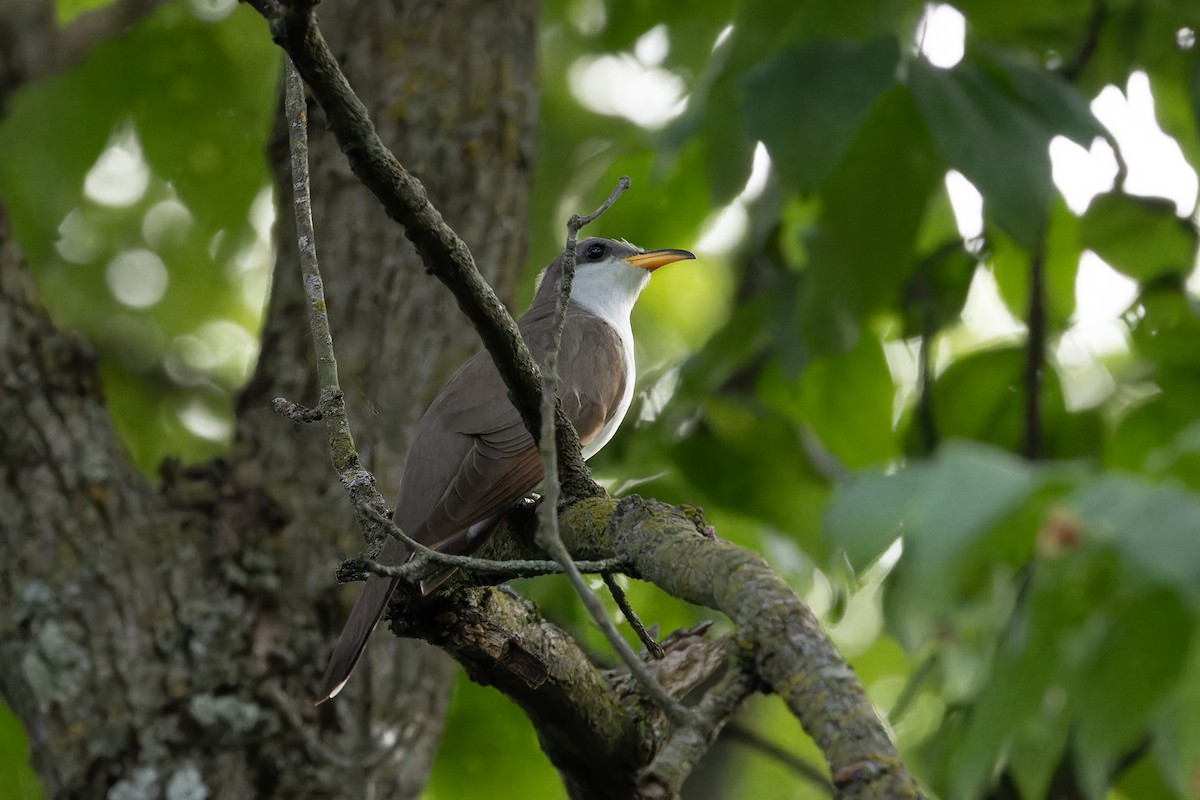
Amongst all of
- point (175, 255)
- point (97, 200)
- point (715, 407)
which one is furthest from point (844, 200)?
point (97, 200)

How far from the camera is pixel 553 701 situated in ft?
9.91

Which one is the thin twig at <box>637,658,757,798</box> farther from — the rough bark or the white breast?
the white breast

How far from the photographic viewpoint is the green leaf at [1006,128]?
3811 millimetres

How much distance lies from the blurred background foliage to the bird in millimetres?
599

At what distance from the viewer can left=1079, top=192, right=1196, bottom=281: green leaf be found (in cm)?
539

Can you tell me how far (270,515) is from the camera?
189 inches

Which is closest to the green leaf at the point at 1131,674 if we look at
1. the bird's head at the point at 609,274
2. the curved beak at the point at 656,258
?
the curved beak at the point at 656,258

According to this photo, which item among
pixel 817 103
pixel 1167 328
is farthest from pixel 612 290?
pixel 817 103

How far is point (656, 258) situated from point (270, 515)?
2.06 m

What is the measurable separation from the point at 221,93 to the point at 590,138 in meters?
1.90

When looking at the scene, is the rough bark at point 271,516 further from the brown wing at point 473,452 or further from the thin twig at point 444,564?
the thin twig at point 444,564

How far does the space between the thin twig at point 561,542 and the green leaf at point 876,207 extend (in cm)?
198

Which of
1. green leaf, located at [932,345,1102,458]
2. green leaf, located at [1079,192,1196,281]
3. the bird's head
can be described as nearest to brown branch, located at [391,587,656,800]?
green leaf, located at [932,345,1102,458]

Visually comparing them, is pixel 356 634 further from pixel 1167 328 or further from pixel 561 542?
pixel 1167 328
